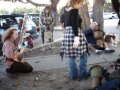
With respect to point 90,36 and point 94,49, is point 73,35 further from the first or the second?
point 94,49

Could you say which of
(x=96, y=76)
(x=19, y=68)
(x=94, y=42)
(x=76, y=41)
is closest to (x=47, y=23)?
(x=94, y=42)

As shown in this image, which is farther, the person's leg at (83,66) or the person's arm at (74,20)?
the person's leg at (83,66)

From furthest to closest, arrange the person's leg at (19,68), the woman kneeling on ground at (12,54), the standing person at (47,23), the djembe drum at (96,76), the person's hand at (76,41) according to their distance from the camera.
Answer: the standing person at (47,23) < the person's leg at (19,68) < the woman kneeling on ground at (12,54) < the person's hand at (76,41) < the djembe drum at (96,76)

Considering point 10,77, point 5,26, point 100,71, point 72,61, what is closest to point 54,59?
point 10,77

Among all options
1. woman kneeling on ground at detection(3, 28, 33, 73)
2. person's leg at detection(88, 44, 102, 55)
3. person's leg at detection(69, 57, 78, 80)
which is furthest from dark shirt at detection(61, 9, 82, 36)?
person's leg at detection(88, 44, 102, 55)

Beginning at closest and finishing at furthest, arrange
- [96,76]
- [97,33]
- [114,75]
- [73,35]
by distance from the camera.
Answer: [114,75] < [96,76] < [73,35] < [97,33]

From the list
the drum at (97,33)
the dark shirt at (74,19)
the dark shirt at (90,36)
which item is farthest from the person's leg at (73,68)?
the drum at (97,33)

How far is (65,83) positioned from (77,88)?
1.70 ft

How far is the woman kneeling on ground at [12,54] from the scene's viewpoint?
817cm

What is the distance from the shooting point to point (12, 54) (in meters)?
8.21

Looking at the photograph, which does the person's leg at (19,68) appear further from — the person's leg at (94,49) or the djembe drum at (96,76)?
the person's leg at (94,49)

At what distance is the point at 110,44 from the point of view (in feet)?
41.2

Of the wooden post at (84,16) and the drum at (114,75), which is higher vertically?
the wooden post at (84,16)

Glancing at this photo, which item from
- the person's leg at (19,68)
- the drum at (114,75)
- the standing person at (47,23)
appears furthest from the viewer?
the standing person at (47,23)
